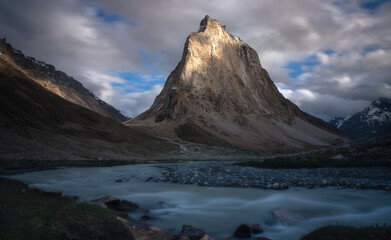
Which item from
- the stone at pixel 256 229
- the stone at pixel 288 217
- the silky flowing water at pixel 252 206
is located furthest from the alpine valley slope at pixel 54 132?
the stone at pixel 288 217

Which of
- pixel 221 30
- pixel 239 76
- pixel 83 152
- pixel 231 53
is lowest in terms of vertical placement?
pixel 83 152

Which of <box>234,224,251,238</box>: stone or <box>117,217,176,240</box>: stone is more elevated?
<box>117,217,176,240</box>: stone

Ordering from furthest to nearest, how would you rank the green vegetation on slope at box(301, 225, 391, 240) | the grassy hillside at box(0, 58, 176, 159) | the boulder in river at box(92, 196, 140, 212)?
the grassy hillside at box(0, 58, 176, 159) < the boulder in river at box(92, 196, 140, 212) < the green vegetation on slope at box(301, 225, 391, 240)

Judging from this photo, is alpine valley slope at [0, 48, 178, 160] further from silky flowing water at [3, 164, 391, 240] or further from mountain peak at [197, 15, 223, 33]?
mountain peak at [197, 15, 223, 33]

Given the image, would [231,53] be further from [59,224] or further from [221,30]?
[59,224]

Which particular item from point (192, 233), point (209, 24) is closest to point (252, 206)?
point (192, 233)

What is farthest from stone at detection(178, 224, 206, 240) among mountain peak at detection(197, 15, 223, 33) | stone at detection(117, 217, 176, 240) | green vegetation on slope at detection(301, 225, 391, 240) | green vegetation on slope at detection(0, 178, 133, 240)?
mountain peak at detection(197, 15, 223, 33)

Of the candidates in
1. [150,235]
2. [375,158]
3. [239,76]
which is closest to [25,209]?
[150,235]
